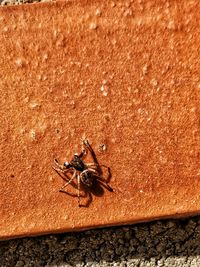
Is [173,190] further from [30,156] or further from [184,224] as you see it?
[30,156]

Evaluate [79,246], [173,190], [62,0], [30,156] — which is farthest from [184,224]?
[62,0]

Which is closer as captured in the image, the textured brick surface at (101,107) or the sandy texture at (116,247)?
the textured brick surface at (101,107)

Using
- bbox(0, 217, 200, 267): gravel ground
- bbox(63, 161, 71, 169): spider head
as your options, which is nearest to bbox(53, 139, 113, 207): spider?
bbox(63, 161, 71, 169): spider head

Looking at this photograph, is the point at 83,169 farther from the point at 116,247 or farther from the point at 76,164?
the point at 116,247

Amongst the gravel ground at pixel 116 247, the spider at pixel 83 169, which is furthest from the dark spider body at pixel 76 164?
the gravel ground at pixel 116 247

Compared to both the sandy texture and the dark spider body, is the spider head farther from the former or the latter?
the sandy texture

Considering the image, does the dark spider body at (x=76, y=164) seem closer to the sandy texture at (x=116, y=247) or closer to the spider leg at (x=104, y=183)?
the spider leg at (x=104, y=183)
